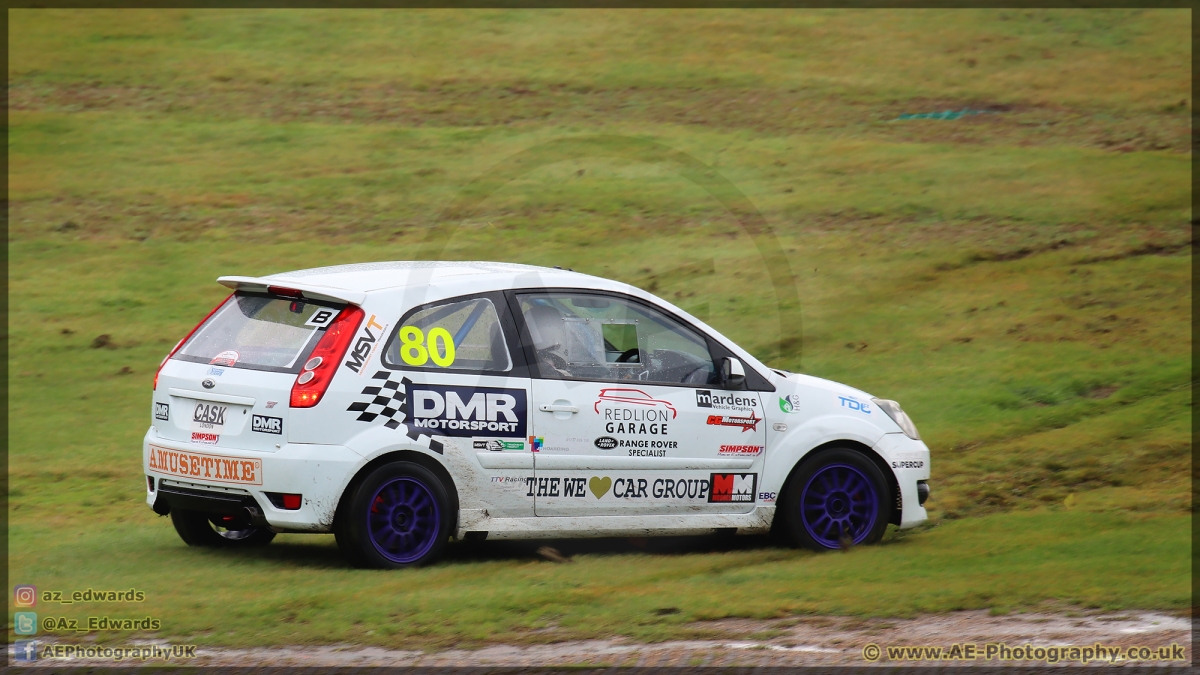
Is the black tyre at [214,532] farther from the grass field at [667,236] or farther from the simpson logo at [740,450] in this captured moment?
the simpson logo at [740,450]

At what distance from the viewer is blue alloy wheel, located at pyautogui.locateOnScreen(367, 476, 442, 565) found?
22.9ft

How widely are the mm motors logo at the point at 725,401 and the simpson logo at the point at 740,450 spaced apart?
224 millimetres

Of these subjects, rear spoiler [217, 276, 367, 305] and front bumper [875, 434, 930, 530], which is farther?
front bumper [875, 434, 930, 530]

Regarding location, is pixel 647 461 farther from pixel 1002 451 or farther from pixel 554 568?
pixel 1002 451

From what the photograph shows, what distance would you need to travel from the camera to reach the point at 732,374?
7.64 metres

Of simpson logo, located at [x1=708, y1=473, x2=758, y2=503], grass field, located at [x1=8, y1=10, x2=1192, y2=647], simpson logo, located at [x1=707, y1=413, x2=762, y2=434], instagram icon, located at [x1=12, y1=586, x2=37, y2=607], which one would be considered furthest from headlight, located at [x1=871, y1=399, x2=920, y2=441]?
instagram icon, located at [x1=12, y1=586, x2=37, y2=607]

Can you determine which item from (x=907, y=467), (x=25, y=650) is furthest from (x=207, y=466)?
(x=907, y=467)

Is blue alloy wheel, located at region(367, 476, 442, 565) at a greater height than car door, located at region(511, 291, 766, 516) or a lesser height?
lesser

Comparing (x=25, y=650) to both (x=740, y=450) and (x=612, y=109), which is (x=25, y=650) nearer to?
(x=740, y=450)

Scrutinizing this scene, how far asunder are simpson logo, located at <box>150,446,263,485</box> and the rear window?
0.50 meters

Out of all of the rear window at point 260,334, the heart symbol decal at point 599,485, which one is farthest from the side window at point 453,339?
the heart symbol decal at point 599,485

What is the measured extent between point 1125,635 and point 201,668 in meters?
4.08

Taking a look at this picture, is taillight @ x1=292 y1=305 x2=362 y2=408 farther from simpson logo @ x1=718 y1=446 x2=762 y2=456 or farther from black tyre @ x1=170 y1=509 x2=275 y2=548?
simpson logo @ x1=718 y1=446 x2=762 y2=456

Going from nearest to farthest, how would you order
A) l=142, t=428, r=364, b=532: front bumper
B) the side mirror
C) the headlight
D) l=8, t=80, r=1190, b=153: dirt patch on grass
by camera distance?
l=142, t=428, r=364, b=532: front bumper → the side mirror → the headlight → l=8, t=80, r=1190, b=153: dirt patch on grass
